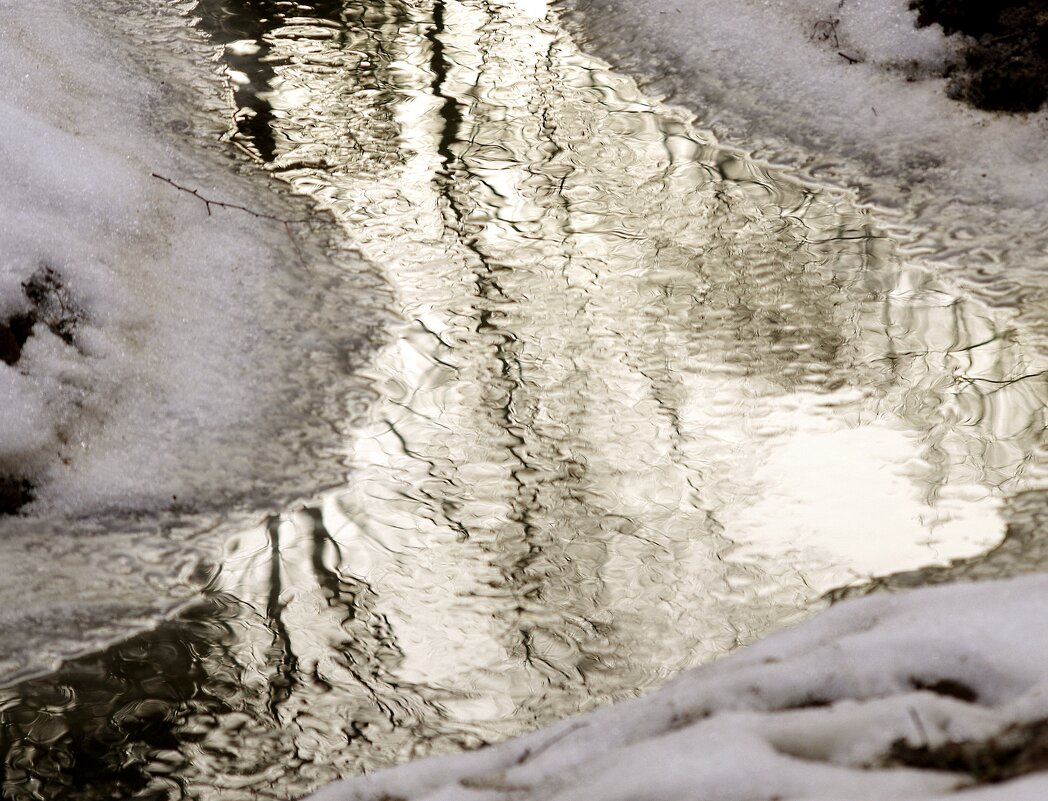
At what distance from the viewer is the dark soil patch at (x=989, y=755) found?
5.78 ft

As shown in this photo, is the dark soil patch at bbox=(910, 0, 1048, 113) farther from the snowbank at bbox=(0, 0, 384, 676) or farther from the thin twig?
the thin twig

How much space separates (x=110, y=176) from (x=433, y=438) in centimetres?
183

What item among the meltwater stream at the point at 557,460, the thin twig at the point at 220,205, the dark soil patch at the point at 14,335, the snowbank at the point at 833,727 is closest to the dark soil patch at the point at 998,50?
the meltwater stream at the point at 557,460

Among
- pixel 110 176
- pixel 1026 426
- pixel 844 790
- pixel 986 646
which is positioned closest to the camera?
pixel 844 790

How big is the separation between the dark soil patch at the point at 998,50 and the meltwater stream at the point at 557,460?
1.03 meters

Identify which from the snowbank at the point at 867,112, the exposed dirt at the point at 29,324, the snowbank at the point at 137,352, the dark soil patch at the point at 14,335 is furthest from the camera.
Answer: the snowbank at the point at 867,112

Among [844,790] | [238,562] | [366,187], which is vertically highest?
[844,790]

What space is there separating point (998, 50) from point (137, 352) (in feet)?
13.2

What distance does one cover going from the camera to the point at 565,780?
2.21 meters

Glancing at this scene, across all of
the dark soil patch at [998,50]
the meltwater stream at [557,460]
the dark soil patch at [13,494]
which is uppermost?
the dark soil patch at [998,50]

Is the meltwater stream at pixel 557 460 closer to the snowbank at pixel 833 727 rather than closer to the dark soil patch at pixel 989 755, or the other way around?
the snowbank at pixel 833 727

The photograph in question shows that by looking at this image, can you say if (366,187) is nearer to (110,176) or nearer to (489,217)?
(489,217)

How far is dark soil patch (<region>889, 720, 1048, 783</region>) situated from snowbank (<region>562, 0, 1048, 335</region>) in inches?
105

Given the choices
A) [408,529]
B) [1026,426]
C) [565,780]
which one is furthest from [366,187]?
[565,780]
